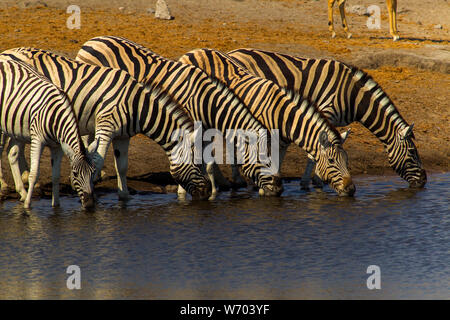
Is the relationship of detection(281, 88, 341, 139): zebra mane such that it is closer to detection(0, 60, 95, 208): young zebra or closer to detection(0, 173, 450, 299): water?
detection(0, 173, 450, 299): water

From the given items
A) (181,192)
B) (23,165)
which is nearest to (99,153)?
(181,192)

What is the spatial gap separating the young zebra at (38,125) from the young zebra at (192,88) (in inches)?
63.8

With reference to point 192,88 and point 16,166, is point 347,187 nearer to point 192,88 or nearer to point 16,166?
point 192,88

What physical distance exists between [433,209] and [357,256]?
2887 millimetres

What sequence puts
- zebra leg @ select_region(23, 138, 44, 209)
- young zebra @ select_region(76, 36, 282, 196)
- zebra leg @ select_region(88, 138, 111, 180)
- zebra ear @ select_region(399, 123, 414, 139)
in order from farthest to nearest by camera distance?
1. zebra ear @ select_region(399, 123, 414, 139)
2. young zebra @ select_region(76, 36, 282, 196)
3. zebra leg @ select_region(88, 138, 111, 180)
4. zebra leg @ select_region(23, 138, 44, 209)

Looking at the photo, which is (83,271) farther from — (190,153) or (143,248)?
(190,153)

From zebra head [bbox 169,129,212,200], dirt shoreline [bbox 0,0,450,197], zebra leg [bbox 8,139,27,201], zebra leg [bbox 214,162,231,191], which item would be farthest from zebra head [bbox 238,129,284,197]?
zebra leg [bbox 8,139,27,201]

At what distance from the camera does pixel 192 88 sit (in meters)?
14.0

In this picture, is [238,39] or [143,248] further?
[238,39]

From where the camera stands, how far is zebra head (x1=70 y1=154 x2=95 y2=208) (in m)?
12.1

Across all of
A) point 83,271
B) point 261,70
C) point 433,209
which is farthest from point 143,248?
point 261,70

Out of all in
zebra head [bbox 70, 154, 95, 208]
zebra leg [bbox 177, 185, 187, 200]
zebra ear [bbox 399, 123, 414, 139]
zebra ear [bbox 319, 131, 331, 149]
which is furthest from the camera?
zebra ear [bbox 399, 123, 414, 139]

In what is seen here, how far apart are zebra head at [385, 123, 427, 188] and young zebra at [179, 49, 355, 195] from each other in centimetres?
146

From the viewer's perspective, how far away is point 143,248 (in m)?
10.3
